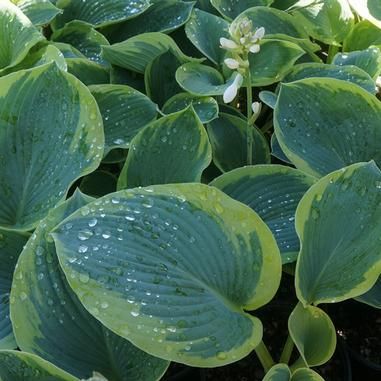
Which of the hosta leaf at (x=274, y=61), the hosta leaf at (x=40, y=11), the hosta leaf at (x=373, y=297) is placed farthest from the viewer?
the hosta leaf at (x=40, y=11)

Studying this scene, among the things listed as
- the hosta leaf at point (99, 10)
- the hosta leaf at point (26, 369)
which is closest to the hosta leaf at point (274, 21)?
the hosta leaf at point (99, 10)

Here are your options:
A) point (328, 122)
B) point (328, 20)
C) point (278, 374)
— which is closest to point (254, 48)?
point (328, 122)

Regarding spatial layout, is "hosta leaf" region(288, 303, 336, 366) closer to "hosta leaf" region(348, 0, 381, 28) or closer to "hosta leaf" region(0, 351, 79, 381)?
"hosta leaf" region(0, 351, 79, 381)

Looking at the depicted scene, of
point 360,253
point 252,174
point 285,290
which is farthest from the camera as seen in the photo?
point 285,290

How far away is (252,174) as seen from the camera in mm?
970

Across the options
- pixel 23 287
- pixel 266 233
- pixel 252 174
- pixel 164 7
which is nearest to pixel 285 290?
pixel 252 174

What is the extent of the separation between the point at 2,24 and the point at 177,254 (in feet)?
2.43

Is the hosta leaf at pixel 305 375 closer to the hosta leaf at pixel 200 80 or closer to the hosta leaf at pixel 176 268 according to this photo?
the hosta leaf at pixel 176 268

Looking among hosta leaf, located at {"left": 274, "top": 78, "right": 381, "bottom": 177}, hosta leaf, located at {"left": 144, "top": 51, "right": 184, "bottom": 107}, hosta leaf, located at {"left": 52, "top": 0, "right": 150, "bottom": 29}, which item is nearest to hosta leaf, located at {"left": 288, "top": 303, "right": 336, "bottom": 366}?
hosta leaf, located at {"left": 274, "top": 78, "right": 381, "bottom": 177}

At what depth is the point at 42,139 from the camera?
3.20 feet

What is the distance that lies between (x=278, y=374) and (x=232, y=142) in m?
0.48

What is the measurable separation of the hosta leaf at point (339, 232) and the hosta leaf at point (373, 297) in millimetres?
103

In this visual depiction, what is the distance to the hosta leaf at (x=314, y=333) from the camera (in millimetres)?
827

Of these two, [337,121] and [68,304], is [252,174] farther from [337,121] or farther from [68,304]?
[68,304]
